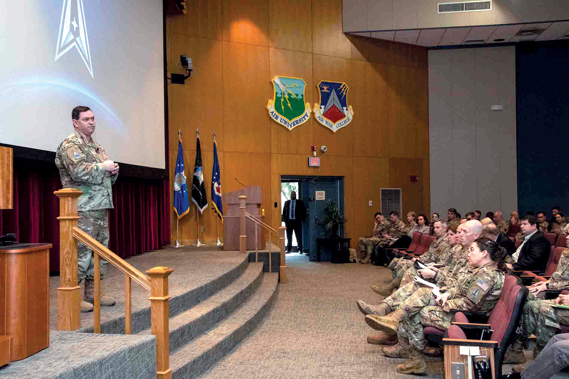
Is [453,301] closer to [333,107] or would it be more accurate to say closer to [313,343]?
[313,343]

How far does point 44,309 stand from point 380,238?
358 inches

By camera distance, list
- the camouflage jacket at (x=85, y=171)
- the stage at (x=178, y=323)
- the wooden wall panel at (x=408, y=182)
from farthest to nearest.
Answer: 1. the wooden wall panel at (x=408, y=182)
2. the camouflage jacket at (x=85, y=171)
3. the stage at (x=178, y=323)

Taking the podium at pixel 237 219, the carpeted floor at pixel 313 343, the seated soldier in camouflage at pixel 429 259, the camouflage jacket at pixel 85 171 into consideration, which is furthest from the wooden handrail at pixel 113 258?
the podium at pixel 237 219

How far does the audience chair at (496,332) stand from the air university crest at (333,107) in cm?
831

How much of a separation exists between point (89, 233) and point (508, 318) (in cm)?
274

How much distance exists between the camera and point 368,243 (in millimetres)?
10969

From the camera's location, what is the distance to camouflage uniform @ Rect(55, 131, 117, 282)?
11.1 ft

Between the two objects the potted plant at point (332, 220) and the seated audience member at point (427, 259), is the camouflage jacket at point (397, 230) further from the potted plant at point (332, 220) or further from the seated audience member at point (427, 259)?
the seated audience member at point (427, 259)

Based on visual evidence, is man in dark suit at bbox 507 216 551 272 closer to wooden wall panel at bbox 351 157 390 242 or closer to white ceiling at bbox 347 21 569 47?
wooden wall panel at bbox 351 157 390 242

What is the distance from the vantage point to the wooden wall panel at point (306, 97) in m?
10.8

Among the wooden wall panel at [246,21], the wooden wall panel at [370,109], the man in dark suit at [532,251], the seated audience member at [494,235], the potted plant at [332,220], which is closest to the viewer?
the man in dark suit at [532,251]

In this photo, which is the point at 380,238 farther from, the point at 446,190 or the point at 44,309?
the point at 44,309

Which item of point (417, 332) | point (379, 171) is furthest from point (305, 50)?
point (417, 332)

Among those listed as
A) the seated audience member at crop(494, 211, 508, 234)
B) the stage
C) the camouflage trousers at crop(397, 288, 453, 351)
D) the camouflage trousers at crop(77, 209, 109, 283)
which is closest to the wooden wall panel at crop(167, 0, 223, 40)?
the stage
